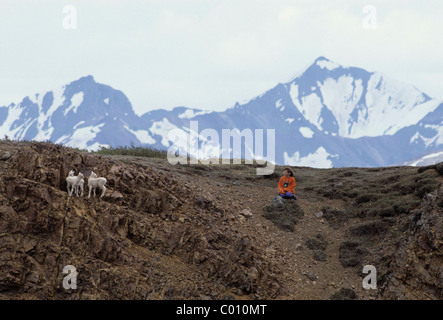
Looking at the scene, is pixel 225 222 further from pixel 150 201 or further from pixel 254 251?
pixel 150 201

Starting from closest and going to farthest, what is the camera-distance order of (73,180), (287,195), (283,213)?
(73,180) → (283,213) → (287,195)

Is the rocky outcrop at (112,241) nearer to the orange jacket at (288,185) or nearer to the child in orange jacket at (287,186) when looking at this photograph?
the child in orange jacket at (287,186)

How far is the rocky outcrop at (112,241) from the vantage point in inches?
511

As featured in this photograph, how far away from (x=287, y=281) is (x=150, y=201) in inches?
201

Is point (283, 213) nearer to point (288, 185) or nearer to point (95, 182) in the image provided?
point (288, 185)

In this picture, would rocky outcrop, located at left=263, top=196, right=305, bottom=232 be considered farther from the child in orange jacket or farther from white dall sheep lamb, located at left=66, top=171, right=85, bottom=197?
white dall sheep lamb, located at left=66, top=171, right=85, bottom=197

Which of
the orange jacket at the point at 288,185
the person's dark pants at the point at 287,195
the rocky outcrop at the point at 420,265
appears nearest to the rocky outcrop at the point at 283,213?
the person's dark pants at the point at 287,195

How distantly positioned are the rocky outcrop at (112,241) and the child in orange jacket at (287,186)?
211 inches

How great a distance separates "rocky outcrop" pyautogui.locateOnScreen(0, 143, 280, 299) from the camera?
42.6 feet

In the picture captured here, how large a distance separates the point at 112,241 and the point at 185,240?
2.34m

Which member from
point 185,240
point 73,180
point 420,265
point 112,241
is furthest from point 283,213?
point 73,180

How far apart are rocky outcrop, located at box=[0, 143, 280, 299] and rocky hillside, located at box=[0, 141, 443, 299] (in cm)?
3

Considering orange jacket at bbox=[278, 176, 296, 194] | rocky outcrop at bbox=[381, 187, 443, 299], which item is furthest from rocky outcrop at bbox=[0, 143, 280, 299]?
orange jacket at bbox=[278, 176, 296, 194]

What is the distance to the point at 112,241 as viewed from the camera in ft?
46.6
